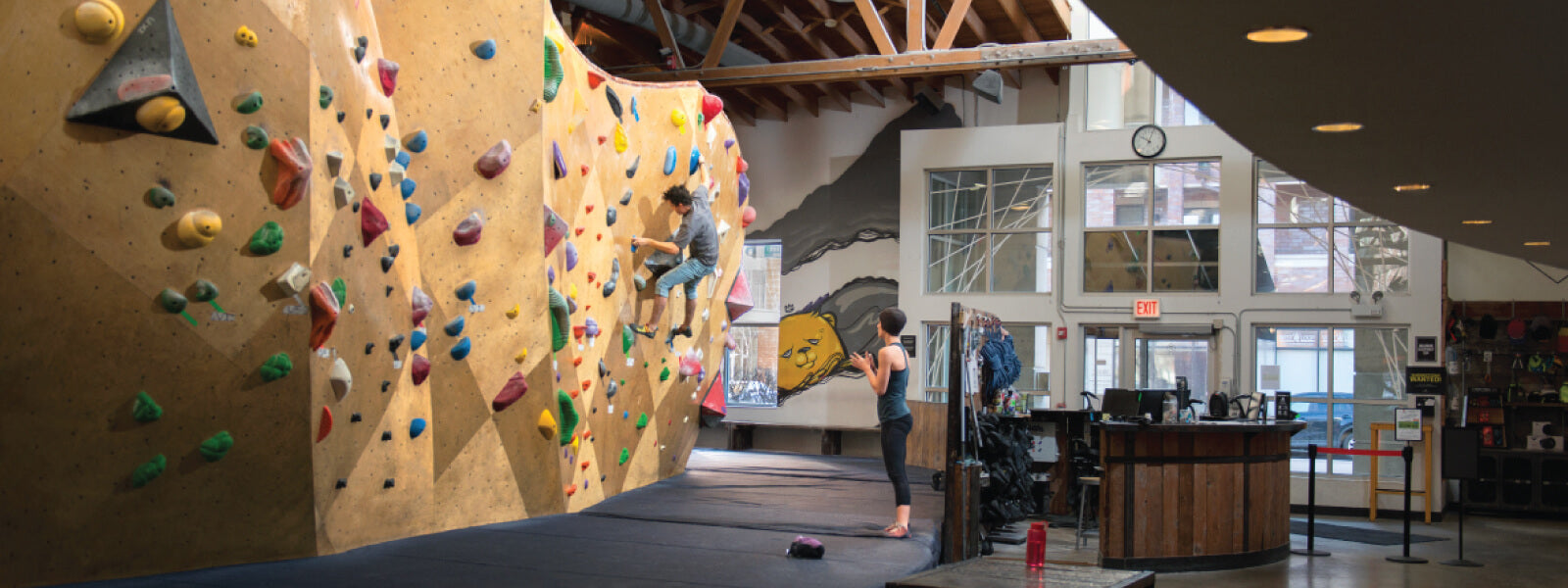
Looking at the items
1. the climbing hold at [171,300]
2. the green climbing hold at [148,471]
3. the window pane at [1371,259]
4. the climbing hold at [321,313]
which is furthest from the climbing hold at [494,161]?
the window pane at [1371,259]

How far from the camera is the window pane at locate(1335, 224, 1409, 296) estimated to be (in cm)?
1268

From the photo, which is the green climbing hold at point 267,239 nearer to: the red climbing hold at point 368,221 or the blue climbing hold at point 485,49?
the red climbing hold at point 368,221

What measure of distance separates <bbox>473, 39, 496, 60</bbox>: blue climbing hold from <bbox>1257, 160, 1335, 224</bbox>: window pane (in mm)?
9591

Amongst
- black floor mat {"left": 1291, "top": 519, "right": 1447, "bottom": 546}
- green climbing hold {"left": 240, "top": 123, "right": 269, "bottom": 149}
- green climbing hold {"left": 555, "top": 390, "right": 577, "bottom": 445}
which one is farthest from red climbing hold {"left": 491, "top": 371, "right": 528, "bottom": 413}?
black floor mat {"left": 1291, "top": 519, "right": 1447, "bottom": 546}

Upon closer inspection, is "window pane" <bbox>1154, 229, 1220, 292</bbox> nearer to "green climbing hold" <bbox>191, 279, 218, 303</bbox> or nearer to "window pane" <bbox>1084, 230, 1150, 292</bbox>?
"window pane" <bbox>1084, 230, 1150, 292</bbox>

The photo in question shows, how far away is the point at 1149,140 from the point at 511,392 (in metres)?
9.12

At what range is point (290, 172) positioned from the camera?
484 centimetres

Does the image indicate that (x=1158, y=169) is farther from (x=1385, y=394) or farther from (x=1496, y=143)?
(x=1496, y=143)

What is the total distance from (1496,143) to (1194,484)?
3.61m

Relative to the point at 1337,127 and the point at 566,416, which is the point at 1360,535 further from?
the point at 566,416

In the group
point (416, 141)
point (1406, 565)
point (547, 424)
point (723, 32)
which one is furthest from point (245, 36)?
point (1406, 565)

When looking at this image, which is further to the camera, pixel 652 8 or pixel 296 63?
pixel 652 8

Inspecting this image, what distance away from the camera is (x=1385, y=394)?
12773mm

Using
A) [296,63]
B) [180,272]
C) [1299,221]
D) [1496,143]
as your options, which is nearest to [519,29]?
[296,63]
